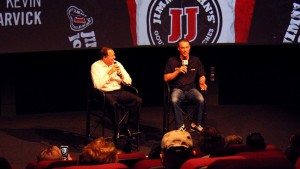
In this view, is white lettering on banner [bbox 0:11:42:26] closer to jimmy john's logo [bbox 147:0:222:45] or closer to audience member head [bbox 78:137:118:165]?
jimmy john's logo [bbox 147:0:222:45]

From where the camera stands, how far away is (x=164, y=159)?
3438mm

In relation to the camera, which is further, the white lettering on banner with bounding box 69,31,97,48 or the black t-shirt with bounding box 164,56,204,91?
the white lettering on banner with bounding box 69,31,97,48

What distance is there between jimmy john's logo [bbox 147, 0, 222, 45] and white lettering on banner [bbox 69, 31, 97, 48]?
0.72 m

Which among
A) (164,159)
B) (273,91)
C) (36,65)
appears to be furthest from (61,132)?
(164,159)

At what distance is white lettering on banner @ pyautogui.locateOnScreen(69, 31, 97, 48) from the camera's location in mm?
7508

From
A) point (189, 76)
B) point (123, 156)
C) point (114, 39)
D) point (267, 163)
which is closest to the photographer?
point (267, 163)

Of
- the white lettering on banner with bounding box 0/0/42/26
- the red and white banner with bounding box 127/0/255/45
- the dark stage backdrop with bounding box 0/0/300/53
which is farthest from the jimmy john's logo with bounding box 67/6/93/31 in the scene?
the red and white banner with bounding box 127/0/255/45

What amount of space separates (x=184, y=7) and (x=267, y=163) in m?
5.10

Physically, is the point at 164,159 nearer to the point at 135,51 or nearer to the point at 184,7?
the point at 184,7

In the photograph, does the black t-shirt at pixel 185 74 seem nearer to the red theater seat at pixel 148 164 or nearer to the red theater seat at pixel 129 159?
the red theater seat at pixel 129 159

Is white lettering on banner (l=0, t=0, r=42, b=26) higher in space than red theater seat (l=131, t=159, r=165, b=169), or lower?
higher

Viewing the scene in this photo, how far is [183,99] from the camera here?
685 centimetres

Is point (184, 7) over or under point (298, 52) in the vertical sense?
over

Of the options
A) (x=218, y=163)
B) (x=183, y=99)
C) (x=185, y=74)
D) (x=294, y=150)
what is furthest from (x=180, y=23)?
(x=218, y=163)
